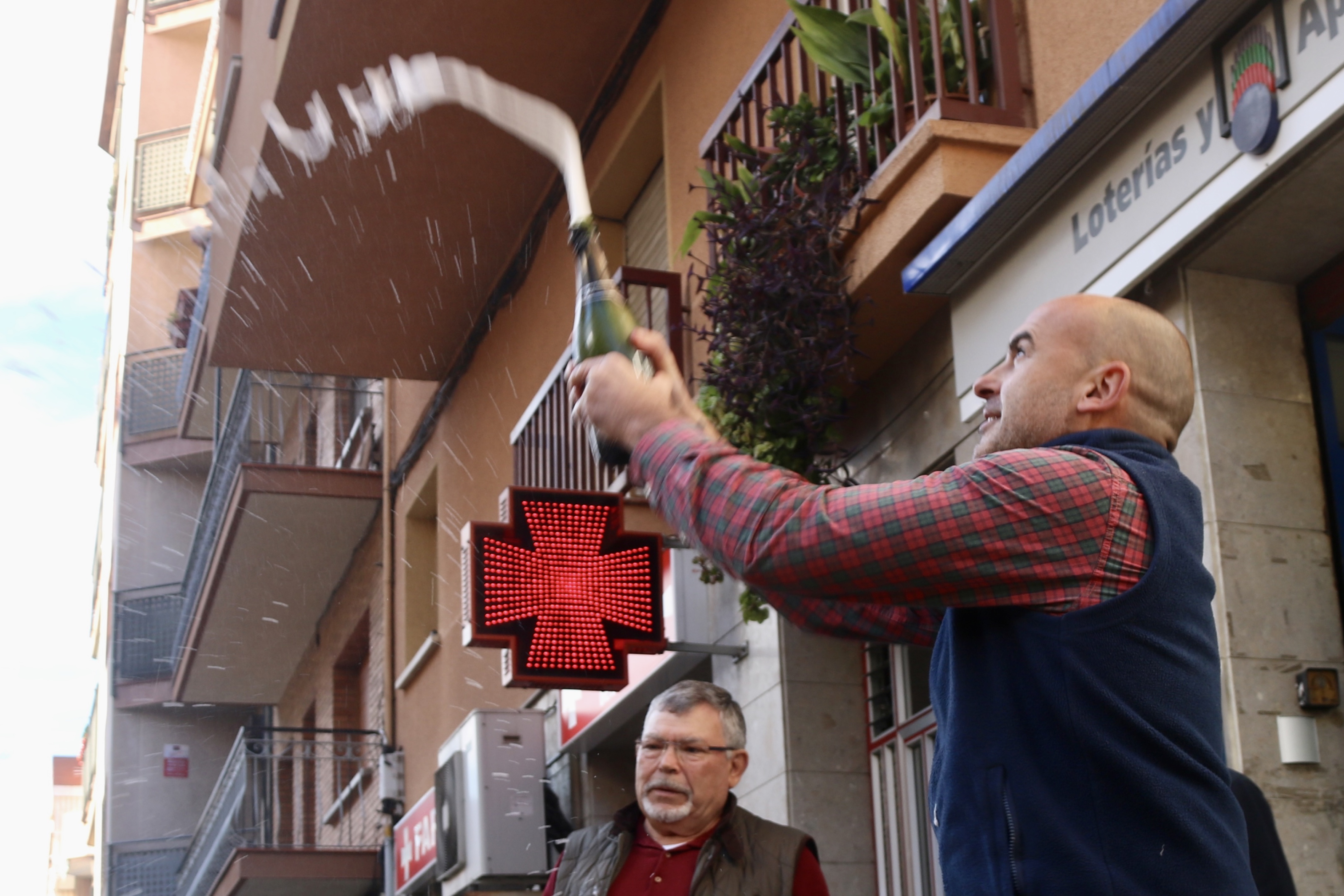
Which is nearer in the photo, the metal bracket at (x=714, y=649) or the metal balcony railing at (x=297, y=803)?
the metal bracket at (x=714, y=649)

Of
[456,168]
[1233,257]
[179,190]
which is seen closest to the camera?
[1233,257]

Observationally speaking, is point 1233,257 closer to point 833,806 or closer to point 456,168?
point 833,806

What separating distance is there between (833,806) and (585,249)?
17.8 feet

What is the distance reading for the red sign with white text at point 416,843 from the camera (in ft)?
39.3

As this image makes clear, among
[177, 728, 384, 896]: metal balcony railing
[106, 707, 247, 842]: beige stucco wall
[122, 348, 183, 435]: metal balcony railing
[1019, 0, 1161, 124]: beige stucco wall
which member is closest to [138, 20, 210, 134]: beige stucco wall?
[122, 348, 183, 435]: metal balcony railing

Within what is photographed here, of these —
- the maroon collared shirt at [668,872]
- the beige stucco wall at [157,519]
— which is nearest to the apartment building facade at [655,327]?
the maroon collared shirt at [668,872]

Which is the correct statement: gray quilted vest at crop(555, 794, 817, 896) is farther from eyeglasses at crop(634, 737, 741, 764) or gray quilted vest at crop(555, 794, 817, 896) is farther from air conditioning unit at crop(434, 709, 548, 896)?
air conditioning unit at crop(434, 709, 548, 896)

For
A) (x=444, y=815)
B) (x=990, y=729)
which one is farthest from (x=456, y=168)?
(x=990, y=729)

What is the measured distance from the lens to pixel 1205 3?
176 inches

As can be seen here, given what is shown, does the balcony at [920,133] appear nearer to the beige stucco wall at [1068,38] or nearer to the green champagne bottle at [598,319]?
the beige stucco wall at [1068,38]

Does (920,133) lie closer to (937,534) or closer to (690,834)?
(690,834)

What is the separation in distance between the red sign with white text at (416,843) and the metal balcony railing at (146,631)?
17.0 m

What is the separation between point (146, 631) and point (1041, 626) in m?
31.4

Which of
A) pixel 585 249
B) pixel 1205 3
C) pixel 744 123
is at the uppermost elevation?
pixel 744 123
